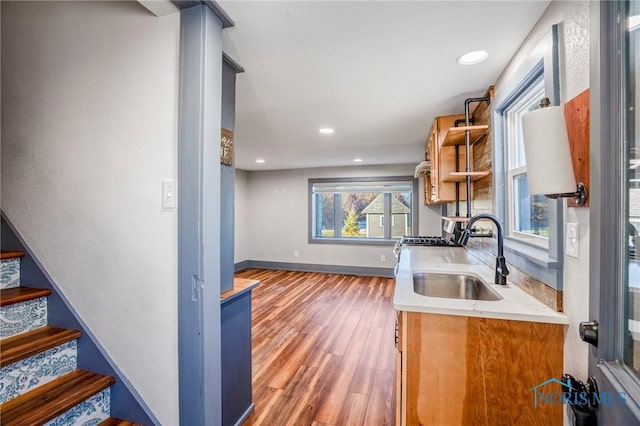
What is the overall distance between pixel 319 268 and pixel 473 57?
488 centimetres

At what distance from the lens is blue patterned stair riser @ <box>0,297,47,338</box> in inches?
51.4

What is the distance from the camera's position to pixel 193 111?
3.75ft

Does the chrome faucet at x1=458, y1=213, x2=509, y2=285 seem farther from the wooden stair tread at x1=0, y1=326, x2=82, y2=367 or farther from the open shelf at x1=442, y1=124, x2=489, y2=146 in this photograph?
the wooden stair tread at x1=0, y1=326, x2=82, y2=367

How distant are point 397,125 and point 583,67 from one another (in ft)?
6.75

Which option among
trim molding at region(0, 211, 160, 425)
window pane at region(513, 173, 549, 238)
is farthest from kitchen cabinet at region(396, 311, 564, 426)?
trim molding at region(0, 211, 160, 425)

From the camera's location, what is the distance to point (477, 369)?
1.11 metres

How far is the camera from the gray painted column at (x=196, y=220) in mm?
1136

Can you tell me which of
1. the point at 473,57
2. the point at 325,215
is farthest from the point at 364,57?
the point at 325,215

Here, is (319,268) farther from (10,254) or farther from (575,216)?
(575,216)

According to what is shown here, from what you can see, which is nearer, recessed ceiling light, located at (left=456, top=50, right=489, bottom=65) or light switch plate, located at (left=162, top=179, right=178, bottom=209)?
light switch plate, located at (left=162, top=179, right=178, bottom=209)

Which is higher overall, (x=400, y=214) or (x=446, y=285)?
(x=400, y=214)

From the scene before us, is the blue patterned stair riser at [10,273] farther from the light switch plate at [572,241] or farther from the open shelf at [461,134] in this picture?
the open shelf at [461,134]

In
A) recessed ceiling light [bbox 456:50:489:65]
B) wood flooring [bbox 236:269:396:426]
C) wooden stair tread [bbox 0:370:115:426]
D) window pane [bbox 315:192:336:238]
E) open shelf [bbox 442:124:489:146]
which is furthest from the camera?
window pane [bbox 315:192:336:238]

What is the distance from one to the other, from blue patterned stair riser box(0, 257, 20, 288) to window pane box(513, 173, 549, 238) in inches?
108
